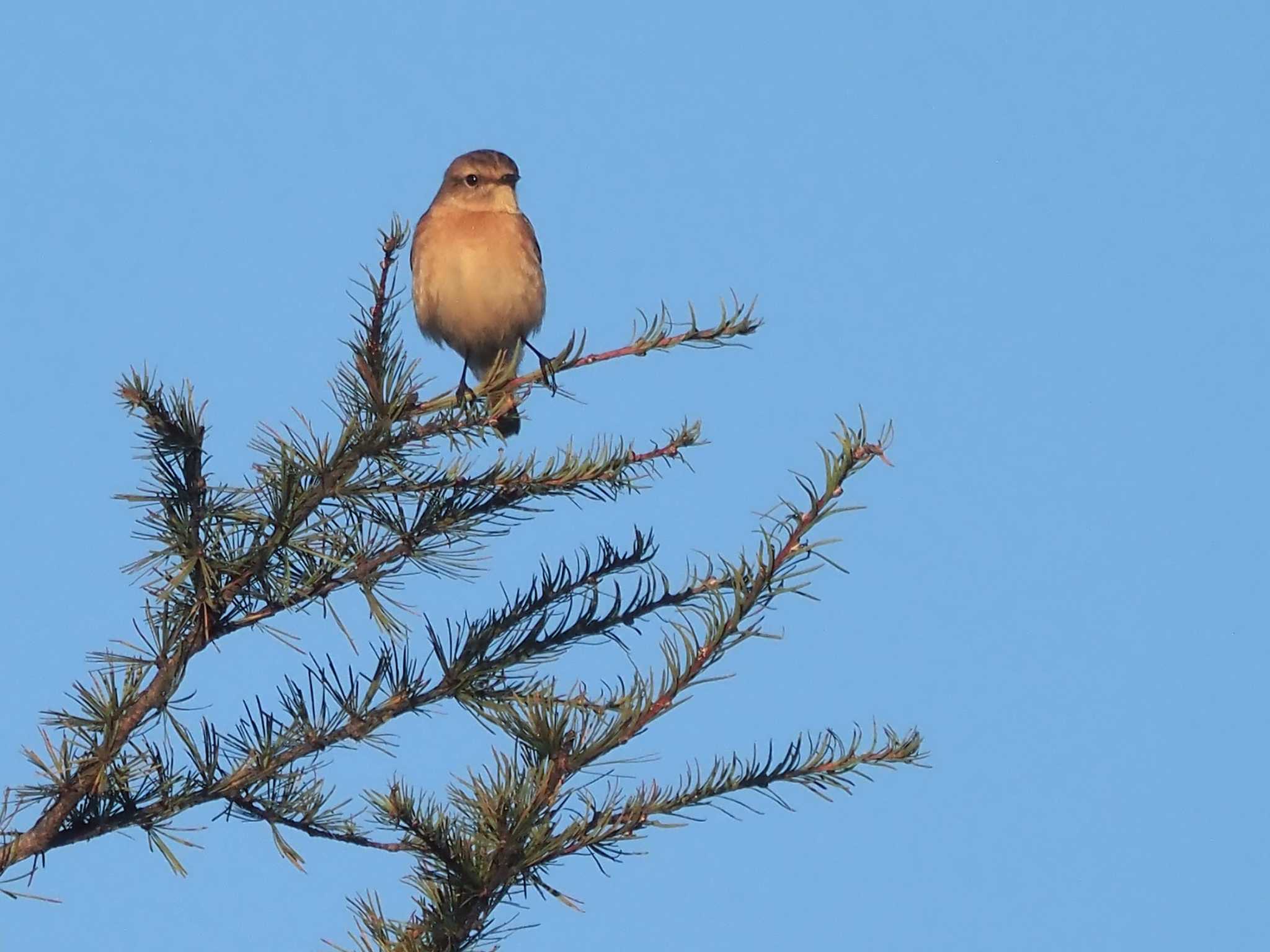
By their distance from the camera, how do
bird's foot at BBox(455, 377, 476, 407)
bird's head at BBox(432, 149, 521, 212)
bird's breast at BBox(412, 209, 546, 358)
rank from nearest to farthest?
bird's foot at BBox(455, 377, 476, 407) → bird's breast at BBox(412, 209, 546, 358) → bird's head at BBox(432, 149, 521, 212)

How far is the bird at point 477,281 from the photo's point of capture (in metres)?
8.19

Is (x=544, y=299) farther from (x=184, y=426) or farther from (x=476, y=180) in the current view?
(x=184, y=426)

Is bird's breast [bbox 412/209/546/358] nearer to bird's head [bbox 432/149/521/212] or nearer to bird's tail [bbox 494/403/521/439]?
bird's head [bbox 432/149/521/212]

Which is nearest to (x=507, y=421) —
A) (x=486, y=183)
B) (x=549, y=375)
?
(x=549, y=375)

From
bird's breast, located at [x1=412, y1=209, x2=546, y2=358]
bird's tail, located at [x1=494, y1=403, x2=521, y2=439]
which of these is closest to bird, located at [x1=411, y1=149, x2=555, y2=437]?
bird's breast, located at [x1=412, y1=209, x2=546, y2=358]

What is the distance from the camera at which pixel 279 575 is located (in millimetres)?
3652

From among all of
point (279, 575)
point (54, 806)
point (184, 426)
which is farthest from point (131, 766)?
point (184, 426)

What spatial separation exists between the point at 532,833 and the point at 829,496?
954 mm

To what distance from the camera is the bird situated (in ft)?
26.9

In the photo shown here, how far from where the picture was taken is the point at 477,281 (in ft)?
A: 26.8

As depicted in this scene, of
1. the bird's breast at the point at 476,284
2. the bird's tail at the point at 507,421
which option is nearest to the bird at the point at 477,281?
the bird's breast at the point at 476,284

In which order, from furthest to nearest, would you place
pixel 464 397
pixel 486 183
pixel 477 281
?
pixel 486 183 < pixel 477 281 < pixel 464 397

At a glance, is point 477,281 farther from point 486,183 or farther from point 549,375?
point 549,375

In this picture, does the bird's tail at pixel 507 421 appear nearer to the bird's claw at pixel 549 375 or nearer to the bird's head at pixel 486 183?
the bird's claw at pixel 549 375
